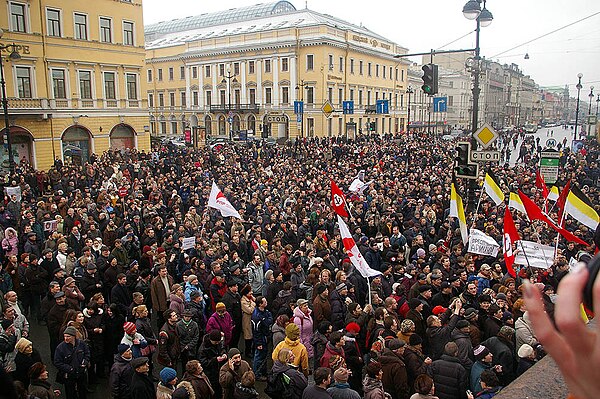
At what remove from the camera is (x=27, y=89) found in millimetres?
32938

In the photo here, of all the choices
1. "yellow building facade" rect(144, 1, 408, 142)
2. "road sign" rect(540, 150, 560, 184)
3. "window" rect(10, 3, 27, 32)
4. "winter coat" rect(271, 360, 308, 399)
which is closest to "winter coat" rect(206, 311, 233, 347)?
"winter coat" rect(271, 360, 308, 399)

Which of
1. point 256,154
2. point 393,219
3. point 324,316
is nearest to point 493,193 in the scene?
point 393,219

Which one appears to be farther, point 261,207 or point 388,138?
point 388,138

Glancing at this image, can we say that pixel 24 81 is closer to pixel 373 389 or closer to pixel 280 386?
pixel 280 386

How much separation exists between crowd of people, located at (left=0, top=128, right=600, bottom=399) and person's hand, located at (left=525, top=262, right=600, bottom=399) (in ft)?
0.44

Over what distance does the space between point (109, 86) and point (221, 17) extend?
150 ft

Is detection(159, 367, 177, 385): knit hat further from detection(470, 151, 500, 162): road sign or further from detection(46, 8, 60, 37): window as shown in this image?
detection(46, 8, 60, 37): window

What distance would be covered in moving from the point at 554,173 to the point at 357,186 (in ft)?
28.5

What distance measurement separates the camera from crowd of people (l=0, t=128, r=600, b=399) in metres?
6.01

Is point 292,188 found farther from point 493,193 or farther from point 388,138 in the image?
point 388,138

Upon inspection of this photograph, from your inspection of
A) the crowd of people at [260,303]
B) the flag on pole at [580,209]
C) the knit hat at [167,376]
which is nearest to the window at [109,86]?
the crowd of people at [260,303]

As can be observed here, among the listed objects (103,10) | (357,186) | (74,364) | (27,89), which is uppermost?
(103,10)

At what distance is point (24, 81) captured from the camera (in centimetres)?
3272

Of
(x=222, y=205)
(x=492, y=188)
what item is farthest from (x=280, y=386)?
(x=492, y=188)
